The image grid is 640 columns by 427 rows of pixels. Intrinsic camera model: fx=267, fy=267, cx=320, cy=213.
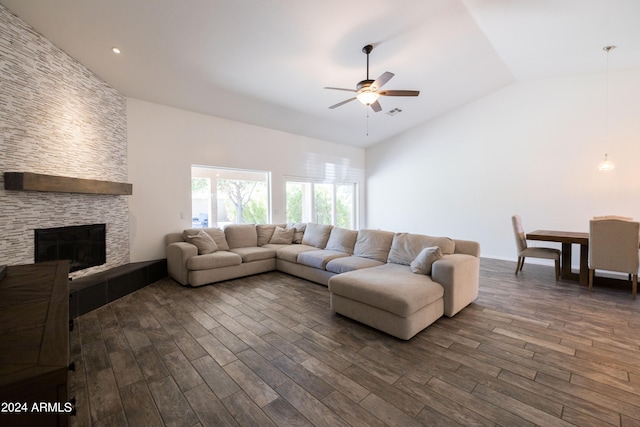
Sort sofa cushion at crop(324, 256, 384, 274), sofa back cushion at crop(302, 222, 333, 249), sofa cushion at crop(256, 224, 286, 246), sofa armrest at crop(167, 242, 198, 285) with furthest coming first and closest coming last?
1. sofa cushion at crop(256, 224, 286, 246)
2. sofa back cushion at crop(302, 222, 333, 249)
3. sofa armrest at crop(167, 242, 198, 285)
4. sofa cushion at crop(324, 256, 384, 274)

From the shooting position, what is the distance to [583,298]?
3604 millimetres

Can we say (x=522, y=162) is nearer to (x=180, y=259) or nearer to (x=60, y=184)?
(x=180, y=259)

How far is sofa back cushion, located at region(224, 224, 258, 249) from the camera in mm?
5188

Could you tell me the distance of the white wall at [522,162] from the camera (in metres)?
4.70

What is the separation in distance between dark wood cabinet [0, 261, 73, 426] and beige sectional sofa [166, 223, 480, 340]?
2.27 m

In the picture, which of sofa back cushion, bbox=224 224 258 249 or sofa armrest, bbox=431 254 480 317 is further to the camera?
sofa back cushion, bbox=224 224 258 249

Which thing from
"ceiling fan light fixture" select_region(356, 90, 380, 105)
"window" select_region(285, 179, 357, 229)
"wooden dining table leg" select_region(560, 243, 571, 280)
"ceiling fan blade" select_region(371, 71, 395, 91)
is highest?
"ceiling fan blade" select_region(371, 71, 395, 91)

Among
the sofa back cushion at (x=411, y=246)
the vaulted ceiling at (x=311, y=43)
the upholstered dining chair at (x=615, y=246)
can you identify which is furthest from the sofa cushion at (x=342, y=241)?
the upholstered dining chair at (x=615, y=246)

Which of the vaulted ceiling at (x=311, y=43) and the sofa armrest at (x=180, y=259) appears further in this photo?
the sofa armrest at (x=180, y=259)

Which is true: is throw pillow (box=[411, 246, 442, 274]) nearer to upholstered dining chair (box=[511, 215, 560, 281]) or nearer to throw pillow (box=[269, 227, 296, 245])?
upholstered dining chair (box=[511, 215, 560, 281])

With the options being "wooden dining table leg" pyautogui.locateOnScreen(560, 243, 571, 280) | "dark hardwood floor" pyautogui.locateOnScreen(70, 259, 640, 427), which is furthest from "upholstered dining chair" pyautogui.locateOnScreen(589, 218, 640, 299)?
"wooden dining table leg" pyautogui.locateOnScreen(560, 243, 571, 280)

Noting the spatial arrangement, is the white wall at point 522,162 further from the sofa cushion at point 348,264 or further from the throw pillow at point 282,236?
the sofa cushion at point 348,264

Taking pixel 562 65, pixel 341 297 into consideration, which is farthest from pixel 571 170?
pixel 341 297

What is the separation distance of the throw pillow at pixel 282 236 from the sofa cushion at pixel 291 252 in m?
0.54
